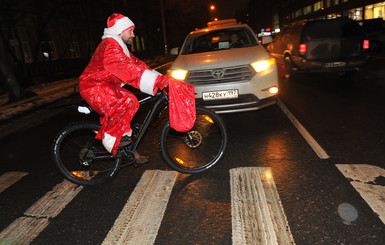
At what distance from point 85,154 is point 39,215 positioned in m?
0.88

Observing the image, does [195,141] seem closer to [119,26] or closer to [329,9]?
[119,26]

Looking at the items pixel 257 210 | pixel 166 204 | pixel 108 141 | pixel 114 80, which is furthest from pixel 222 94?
pixel 257 210

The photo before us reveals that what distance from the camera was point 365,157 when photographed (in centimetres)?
427

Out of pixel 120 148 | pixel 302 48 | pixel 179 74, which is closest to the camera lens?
pixel 120 148

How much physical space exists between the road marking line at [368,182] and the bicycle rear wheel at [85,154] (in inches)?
105

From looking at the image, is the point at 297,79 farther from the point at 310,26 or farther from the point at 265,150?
the point at 265,150

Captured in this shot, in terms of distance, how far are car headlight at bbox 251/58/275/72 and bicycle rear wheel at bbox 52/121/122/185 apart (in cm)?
302

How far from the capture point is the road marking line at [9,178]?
168 inches

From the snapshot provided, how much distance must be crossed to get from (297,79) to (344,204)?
942cm

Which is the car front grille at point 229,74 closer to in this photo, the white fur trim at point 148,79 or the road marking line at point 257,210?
the road marking line at point 257,210

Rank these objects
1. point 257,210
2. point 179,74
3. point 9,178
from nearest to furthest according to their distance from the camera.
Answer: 1. point 257,210
2. point 9,178
3. point 179,74

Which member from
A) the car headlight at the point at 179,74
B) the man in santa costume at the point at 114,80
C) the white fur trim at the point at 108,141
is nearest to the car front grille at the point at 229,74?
the car headlight at the point at 179,74

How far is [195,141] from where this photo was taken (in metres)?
4.23

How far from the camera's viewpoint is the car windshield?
7.37m
